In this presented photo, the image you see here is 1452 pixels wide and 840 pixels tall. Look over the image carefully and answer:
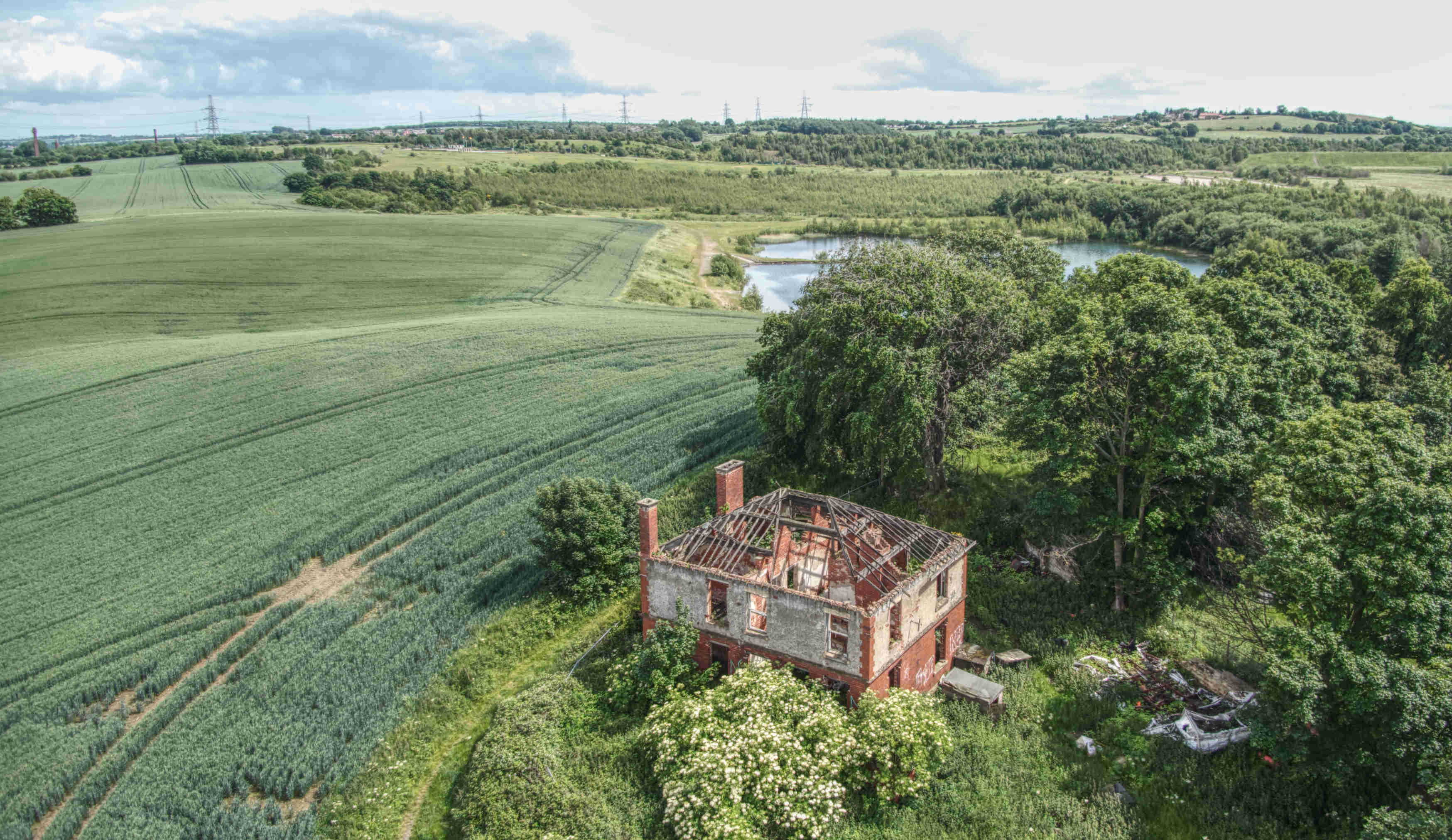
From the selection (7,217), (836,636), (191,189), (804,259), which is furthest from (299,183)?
(836,636)

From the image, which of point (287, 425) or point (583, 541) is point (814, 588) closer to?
point (583, 541)

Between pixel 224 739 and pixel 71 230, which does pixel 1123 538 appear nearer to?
pixel 224 739

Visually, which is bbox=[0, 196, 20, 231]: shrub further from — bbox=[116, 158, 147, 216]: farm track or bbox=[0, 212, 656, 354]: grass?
bbox=[116, 158, 147, 216]: farm track

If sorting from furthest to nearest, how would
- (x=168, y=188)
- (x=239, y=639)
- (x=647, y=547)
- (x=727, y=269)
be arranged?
(x=168, y=188), (x=727, y=269), (x=239, y=639), (x=647, y=547)

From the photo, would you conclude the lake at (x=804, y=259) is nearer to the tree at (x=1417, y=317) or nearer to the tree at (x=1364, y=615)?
the tree at (x=1417, y=317)

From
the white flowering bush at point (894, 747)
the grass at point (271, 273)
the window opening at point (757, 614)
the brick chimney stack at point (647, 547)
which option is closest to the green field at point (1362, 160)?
the grass at point (271, 273)
